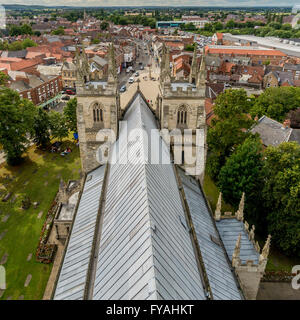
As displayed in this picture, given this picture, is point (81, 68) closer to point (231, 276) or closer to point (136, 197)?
point (136, 197)

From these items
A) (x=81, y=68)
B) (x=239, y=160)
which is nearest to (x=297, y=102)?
(x=239, y=160)

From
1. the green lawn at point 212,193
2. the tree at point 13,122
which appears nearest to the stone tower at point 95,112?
the green lawn at point 212,193

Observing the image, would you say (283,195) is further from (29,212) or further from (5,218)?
(5,218)

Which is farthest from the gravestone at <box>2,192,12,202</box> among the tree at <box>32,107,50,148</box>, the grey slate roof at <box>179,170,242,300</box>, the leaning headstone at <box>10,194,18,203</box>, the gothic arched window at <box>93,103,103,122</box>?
the grey slate roof at <box>179,170,242,300</box>

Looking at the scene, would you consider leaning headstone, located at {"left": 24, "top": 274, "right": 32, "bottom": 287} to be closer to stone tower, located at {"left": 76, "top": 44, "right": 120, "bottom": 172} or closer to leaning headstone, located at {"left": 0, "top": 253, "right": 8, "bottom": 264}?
leaning headstone, located at {"left": 0, "top": 253, "right": 8, "bottom": 264}

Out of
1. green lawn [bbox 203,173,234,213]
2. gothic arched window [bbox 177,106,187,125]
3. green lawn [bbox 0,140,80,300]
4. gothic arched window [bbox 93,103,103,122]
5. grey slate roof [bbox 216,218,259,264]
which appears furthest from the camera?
green lawn [bbox 203,173,234,213]
